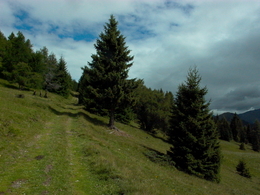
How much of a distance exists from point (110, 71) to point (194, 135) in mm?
17110

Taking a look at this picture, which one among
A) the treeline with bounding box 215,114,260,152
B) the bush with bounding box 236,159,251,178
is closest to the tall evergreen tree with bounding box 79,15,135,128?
the bush with bounding box 236,159,251,178

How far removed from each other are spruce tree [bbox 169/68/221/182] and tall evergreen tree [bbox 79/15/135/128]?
9.79m

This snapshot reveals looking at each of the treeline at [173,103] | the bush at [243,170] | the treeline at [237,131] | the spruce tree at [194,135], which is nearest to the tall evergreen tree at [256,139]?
the treeline at [237,131]

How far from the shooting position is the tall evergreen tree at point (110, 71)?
2697 centimetres

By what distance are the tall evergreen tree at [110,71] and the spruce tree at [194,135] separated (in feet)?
32.1

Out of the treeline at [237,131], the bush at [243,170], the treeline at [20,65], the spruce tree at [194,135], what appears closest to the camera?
the spruce tree at [194,135]

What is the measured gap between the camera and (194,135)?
1917cm

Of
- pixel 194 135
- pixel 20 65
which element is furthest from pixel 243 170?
pixel 20 65

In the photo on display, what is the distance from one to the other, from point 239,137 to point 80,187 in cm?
14250

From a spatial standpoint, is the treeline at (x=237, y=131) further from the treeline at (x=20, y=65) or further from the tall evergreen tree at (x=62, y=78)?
the treeline at (x=20, y=65)

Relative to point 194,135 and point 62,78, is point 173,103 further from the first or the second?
point 62,78

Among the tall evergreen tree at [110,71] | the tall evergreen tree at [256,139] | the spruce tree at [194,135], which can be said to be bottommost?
the tall evergreen tree at [256,139]

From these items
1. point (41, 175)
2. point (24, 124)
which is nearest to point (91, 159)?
point (41, 175)

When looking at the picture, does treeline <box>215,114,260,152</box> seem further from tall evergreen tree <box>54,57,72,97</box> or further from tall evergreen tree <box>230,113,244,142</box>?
tall evergreen tree <box>54,57,72,97</box>
